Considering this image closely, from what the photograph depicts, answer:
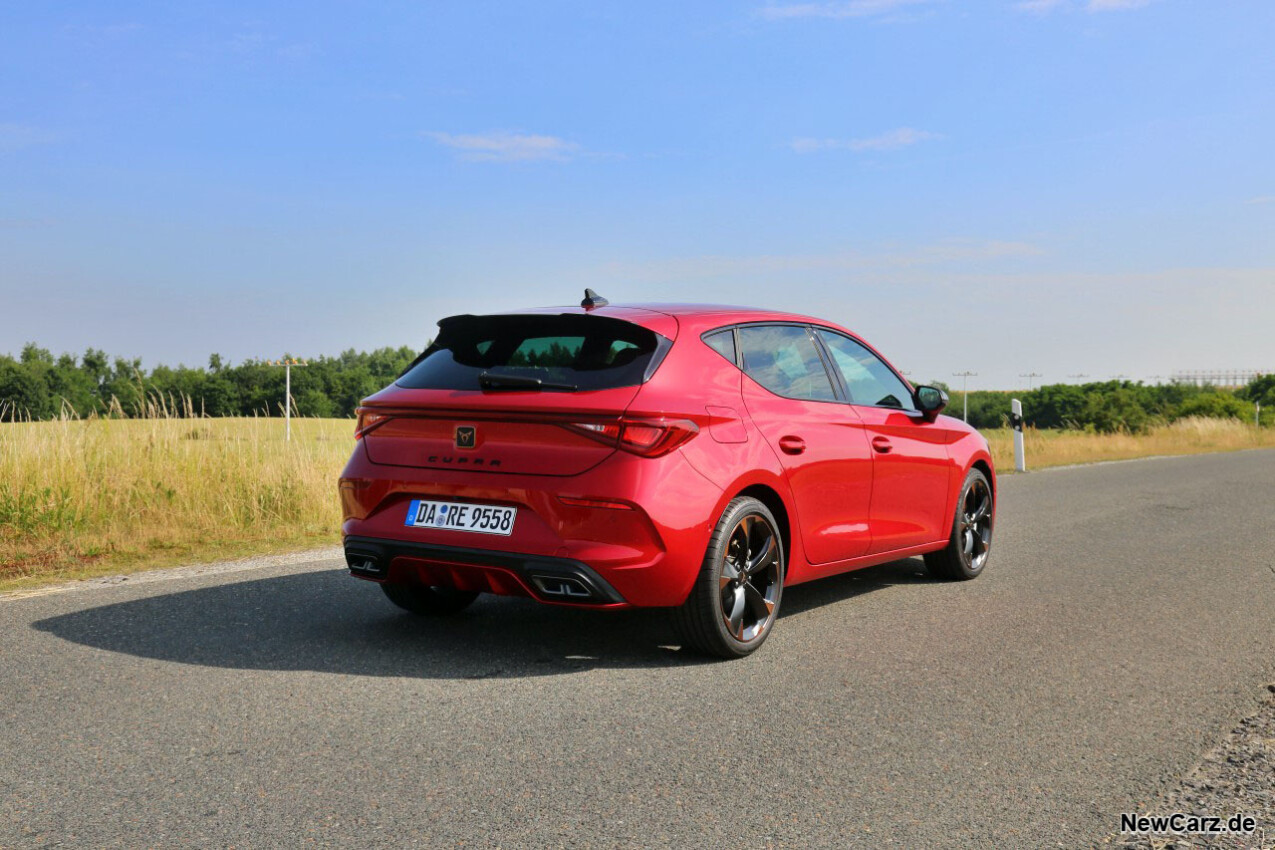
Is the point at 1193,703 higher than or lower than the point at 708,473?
lower

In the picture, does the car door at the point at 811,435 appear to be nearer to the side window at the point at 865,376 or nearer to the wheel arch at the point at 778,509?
the wheel arch at the point at 778,509

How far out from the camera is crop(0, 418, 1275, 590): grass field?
8.58 m

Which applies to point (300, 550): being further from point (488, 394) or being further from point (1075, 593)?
point (1075, 593)

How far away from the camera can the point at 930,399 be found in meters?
7.15

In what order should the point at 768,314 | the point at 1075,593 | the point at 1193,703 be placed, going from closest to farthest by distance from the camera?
the point at 1193,703 → the point at 768,314 → the point at 1075,593

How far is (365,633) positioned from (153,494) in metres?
5.26

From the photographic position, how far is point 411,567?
5.21 meters

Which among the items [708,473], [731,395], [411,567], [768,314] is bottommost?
[411,567]

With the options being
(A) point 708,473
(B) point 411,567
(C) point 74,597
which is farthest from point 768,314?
(C) point 74,597

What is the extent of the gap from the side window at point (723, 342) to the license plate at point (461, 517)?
1.33 metres

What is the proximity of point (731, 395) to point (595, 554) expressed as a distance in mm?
1132

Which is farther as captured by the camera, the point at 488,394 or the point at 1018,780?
the point at 488,394

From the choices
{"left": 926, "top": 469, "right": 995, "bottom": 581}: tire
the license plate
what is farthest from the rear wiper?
{"left": 926, "top": 469, "right": 995, "bottom": 581}: tire

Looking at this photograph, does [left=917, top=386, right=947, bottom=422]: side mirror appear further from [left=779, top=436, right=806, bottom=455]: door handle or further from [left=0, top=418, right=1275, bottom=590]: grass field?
[left=0, top=418, right=1275, bottom=590]: grass field
